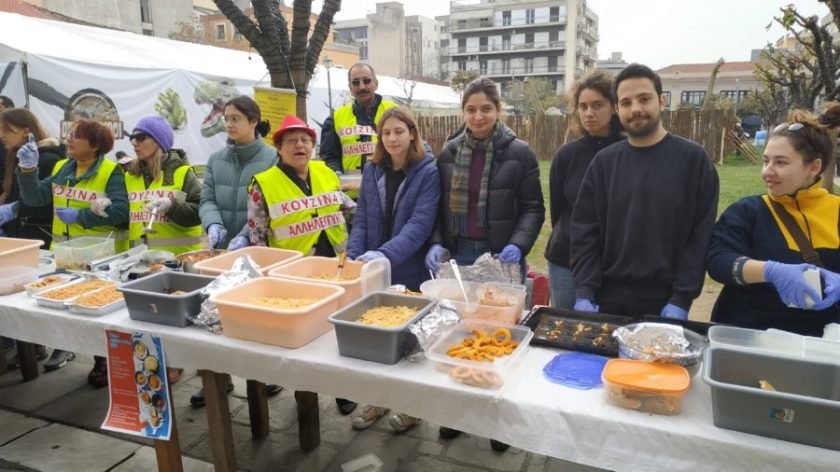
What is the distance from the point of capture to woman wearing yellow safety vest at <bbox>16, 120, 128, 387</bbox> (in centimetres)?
302

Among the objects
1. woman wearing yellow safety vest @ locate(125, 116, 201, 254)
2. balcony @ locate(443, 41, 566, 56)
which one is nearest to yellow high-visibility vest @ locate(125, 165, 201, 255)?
woman wearing yellow safety vest @ locate(125, 116, 201, 254)

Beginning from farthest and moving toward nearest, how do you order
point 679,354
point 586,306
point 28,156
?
1. point 28,156
2. point 586,306
3. point 679,354

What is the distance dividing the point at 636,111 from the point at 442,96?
59.1 ft

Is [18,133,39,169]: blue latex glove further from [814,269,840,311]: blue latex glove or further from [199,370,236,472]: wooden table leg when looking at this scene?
[814,269,840,311]: blue latex glove

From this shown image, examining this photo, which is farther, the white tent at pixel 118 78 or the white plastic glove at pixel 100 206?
the white tent at pixel 118 78

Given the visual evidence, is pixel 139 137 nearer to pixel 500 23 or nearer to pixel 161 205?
pixel 161 205

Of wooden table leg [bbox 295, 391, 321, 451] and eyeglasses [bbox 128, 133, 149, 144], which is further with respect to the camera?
eyeglasses [bbox 128, 133, 149, 144]

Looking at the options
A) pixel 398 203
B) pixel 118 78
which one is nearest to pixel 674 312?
pixel 398 203

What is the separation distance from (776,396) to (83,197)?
134 inches

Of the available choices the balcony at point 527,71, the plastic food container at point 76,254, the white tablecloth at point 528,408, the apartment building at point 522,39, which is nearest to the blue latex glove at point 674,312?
the white tablecloth at point 528,408

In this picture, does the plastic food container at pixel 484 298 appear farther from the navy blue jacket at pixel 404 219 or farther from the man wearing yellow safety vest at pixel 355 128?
the man wearing yellow safety vest at pixel 355 128

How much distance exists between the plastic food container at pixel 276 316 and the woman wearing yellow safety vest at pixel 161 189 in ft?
4.25

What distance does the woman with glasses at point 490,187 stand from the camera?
8.21 feet

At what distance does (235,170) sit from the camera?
2.96 meters
